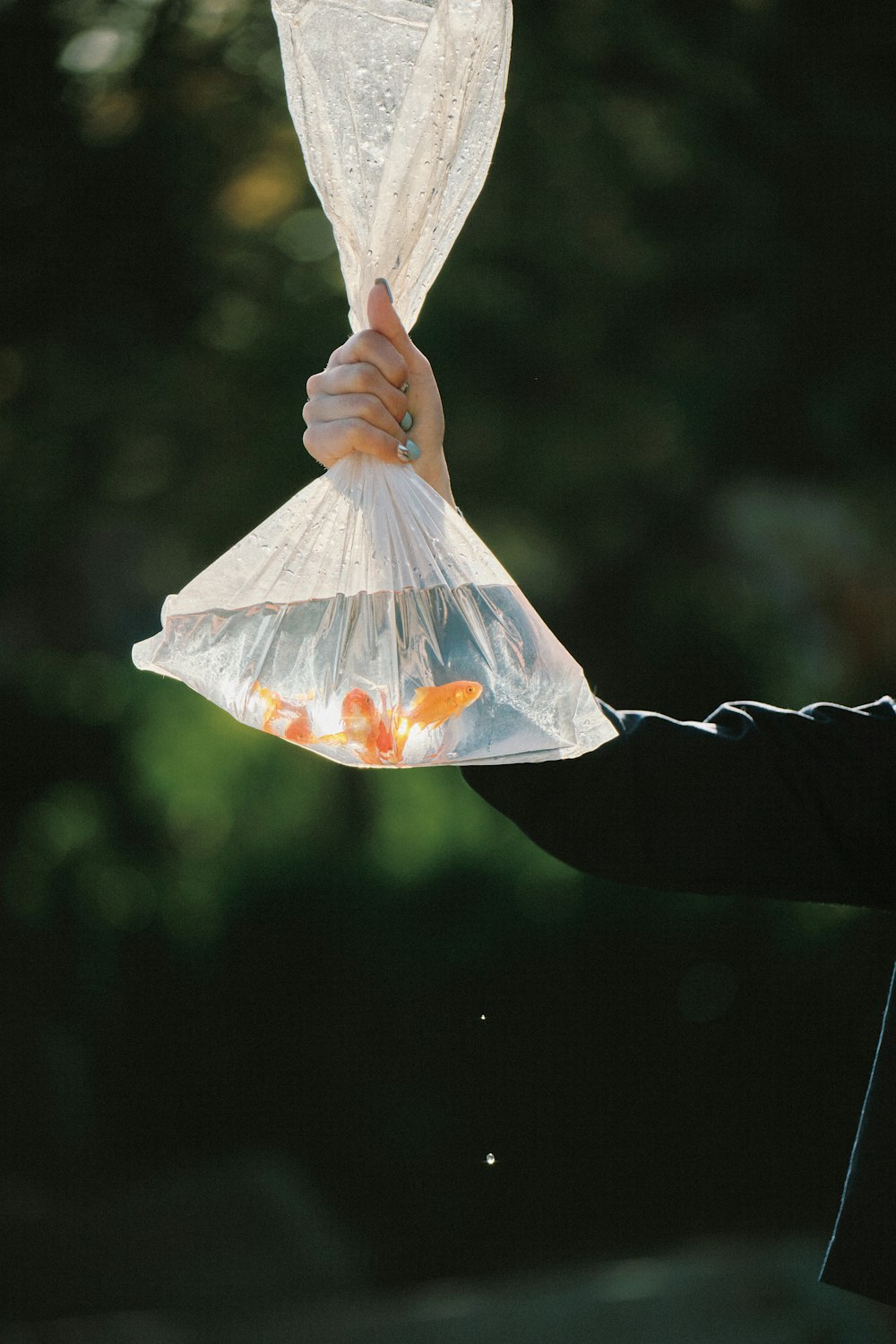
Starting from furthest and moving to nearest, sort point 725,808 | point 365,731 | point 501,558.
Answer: point 501,558, point 725,808, point 365,731

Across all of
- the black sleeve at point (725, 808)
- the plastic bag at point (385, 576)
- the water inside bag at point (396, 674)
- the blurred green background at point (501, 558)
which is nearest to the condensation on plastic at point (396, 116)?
the plastic bag at point (385, 576)

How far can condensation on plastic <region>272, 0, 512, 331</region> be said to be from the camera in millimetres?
1050

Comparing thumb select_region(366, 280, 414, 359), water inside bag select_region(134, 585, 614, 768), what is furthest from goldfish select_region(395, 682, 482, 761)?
thumb select_region(366, 280, 414, 359)

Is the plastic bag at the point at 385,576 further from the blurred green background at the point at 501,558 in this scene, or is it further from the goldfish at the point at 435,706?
the blurred green background at the point at 501,558

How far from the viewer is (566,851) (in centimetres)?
120

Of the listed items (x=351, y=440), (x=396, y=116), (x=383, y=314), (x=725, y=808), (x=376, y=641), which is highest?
(x=396, y=116)

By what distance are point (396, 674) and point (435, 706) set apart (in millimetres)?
44

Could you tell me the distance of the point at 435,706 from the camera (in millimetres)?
1002

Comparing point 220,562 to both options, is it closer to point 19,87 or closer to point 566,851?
point 566,851

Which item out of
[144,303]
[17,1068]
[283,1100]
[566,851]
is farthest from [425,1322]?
[144,303]

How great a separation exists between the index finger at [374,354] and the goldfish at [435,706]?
10.5 inches

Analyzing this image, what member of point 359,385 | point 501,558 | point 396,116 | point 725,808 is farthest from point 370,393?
point 501,558

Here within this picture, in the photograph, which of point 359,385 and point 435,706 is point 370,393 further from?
point 435,706

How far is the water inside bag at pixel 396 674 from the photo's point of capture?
3.26 feet
